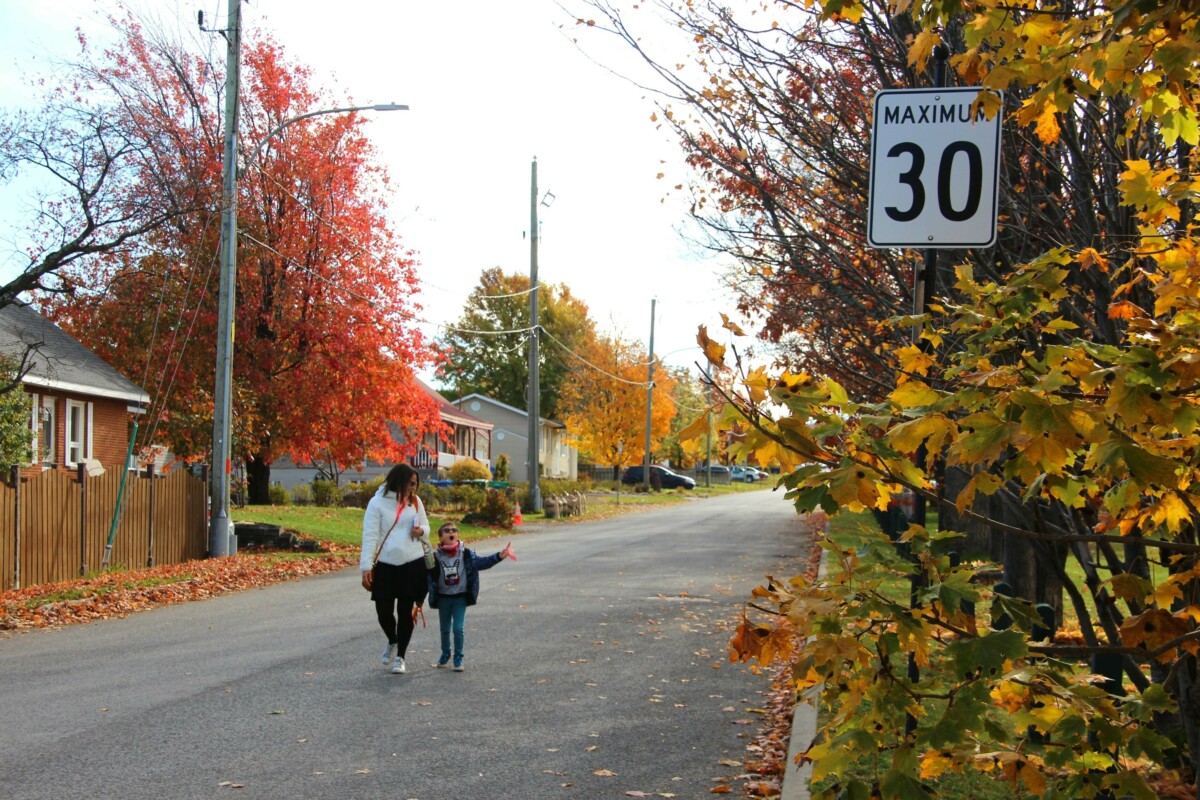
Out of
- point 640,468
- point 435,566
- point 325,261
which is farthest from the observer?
point 640,468

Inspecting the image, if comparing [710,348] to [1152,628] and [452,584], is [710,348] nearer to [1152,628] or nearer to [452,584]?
[1152,628]

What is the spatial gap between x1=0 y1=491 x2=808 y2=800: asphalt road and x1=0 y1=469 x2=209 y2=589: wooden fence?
8.39 feet

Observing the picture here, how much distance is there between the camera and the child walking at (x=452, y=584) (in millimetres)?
9836

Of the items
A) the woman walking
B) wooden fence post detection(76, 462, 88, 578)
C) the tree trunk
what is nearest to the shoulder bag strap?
the woman walking

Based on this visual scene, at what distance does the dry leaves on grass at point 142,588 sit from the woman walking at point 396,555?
5083mm

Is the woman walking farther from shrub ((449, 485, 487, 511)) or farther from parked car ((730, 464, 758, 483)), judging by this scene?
parked car ((730, 464, 758, 483))

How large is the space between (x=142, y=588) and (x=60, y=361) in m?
11.4

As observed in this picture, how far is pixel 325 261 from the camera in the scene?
30719 millimetres

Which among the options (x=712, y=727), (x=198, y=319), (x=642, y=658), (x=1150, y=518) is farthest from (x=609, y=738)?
(x=198, y=319)

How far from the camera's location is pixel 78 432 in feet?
85.7

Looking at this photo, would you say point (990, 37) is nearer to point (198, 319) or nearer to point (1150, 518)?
point (1150, 518)

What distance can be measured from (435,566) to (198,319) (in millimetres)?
21028

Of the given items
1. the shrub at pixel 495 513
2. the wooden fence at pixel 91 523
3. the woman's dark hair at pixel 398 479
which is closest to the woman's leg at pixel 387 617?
the woman's dark hair at pixel 398 479

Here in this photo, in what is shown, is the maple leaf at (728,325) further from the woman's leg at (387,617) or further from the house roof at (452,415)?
the house roof at (452,415)
